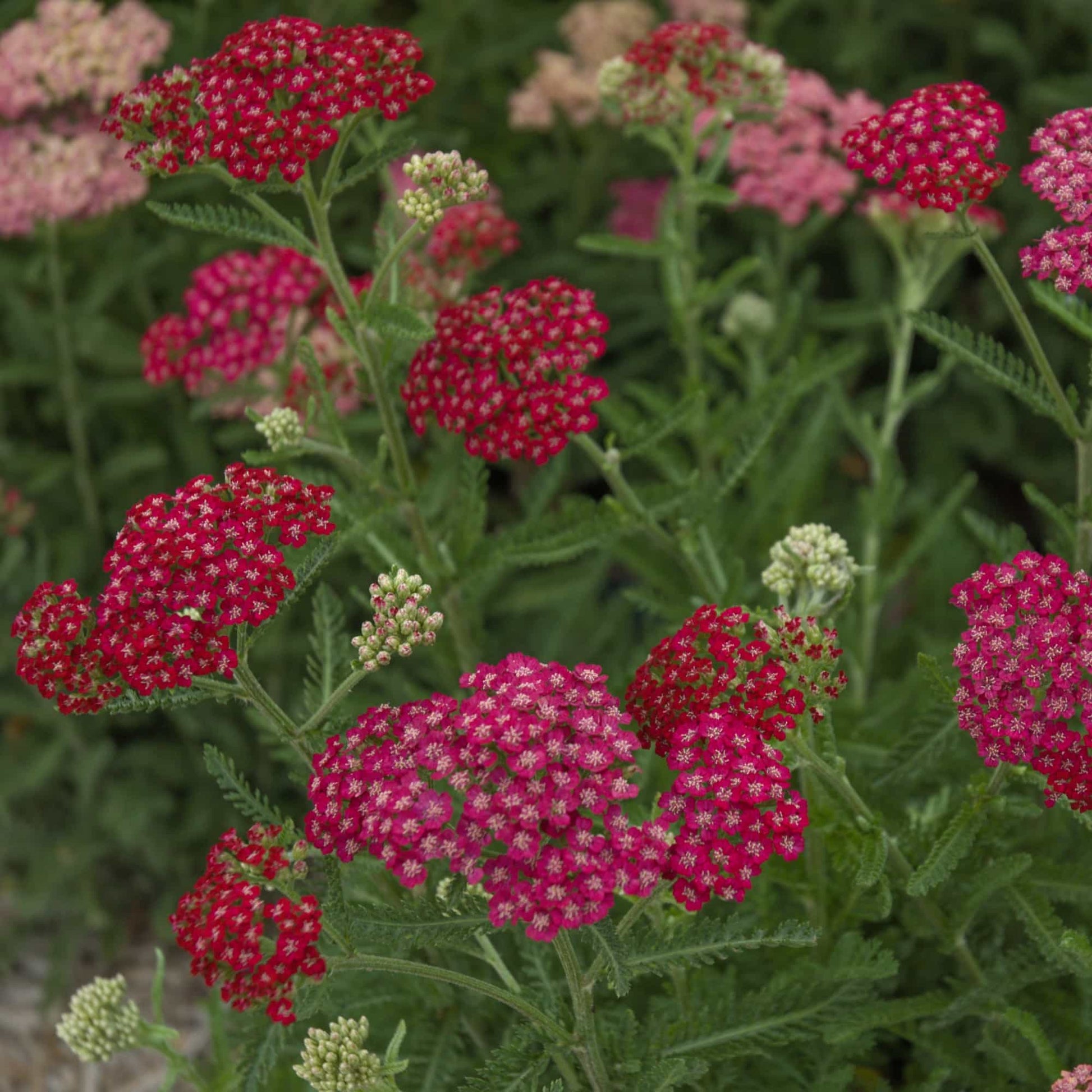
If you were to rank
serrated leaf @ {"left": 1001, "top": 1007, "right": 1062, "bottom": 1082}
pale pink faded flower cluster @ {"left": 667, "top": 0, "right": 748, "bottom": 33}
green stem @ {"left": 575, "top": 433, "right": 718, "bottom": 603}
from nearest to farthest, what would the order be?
serrated leaf @ {"left": 1001, "top": 1007, "right": 1062, "bottom": 1082} → green stem @ {"left": 575, "top": 433, "right": 718, "bottom": 603} → pale pink faded flower cluster @ {"left": 667, "top": 0, "right": 748, "bottom": 33}

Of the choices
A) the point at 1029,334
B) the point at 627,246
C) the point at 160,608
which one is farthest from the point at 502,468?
the point at 160,608

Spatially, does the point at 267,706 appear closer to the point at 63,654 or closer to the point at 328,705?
the point at 328,705

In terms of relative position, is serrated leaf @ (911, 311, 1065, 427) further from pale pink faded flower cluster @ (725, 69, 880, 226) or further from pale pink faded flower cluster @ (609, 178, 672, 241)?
pale pink faded flower cluster @ (609, 178, 672, 241)

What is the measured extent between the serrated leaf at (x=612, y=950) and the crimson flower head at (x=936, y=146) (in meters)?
1.30

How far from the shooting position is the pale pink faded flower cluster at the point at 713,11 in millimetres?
4344

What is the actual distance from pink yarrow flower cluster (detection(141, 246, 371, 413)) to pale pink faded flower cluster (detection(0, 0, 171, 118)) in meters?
0.82

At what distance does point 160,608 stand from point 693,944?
97cm

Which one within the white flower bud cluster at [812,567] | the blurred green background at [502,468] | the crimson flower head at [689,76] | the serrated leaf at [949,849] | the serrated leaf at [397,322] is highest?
the crimson flower head at [689,76]

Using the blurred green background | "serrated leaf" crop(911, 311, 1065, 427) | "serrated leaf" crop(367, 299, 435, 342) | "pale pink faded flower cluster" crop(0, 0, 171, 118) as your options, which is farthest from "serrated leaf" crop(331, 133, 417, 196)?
"pale pink faded flower cluster" crop(0, 0, 171, 118)

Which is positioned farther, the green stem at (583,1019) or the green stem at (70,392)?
the green stem at (70,392)

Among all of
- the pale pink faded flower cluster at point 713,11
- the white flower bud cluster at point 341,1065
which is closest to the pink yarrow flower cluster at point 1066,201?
the white flower bud cluster at point 341,1065

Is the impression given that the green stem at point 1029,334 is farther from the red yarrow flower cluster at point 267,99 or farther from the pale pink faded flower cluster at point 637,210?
the pale pink faded flower cluster at point 637,210

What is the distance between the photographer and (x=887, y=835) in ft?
7.18

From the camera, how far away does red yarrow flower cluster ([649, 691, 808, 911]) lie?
180cm
